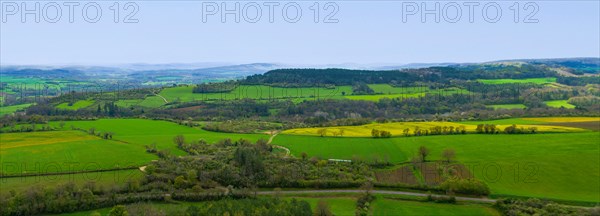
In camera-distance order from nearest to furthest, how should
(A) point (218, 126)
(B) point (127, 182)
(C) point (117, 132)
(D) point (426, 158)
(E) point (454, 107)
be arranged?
(B) point (127, 182) < (D) point (426, 158) < (C) point (117, 132) < (A) point (218, 126) < (E) point (454, 107)

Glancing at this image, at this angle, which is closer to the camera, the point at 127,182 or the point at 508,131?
the point at 127,182

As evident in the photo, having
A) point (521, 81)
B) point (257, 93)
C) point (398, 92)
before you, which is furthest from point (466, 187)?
point (521, 81)

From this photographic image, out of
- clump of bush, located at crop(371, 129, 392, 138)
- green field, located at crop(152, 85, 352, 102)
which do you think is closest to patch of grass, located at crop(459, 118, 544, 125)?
clump of bush, located at crop(371, 129, 392, 138)

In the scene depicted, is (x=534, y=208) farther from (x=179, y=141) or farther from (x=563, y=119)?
(x=563, y=119)

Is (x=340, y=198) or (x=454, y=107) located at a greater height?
(x=454, y=107)

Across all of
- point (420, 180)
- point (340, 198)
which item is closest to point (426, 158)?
point (420, 180)

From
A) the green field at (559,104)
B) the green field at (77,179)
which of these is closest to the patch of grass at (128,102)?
the green field at (77,179)

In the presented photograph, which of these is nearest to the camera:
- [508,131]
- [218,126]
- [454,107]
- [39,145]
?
[39,145]

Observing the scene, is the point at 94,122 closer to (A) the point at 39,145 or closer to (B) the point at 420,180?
(A) the point at 39,145
